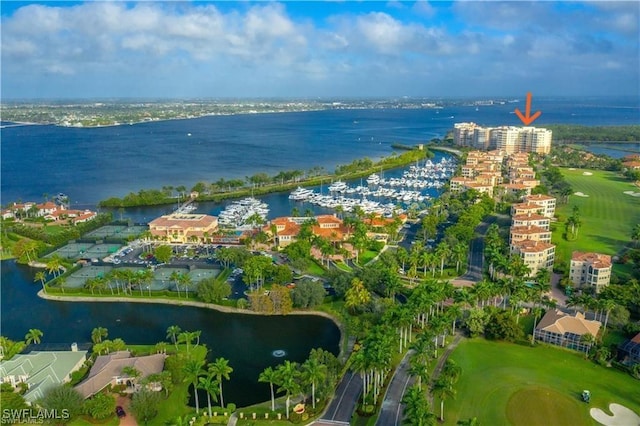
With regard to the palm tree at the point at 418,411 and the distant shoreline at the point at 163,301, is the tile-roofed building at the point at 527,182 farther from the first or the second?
the palm tree at the point at 418,411

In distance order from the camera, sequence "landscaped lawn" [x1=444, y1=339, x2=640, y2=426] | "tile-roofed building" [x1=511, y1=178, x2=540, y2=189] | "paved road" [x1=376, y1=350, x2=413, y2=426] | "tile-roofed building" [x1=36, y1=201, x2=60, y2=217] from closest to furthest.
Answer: "landscaped lawn" [x1=444, y1=339, x2=640, y2=426]
"paved road" [x1=376, y1=350, x2=413, y2=426]
"tile-roofed building" [x1=36, y1=201, x2=60, y2=217]
"tile-roofed building" [x1=511, y1=178, x2=540, y2=189]

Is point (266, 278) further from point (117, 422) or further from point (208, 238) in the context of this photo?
point (117, 422)

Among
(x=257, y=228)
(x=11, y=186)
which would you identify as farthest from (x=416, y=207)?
(x=11, y=186)

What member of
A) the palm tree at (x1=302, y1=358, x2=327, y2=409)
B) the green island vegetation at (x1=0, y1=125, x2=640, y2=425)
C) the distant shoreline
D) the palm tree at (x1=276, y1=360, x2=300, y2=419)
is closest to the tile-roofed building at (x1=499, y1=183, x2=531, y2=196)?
the green island vegetation at (x1=0, y1=125, x2=640, y2=425)

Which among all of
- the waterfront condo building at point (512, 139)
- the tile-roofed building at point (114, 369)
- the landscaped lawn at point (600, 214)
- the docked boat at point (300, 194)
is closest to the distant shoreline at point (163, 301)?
the tile-roofed building at point (114, 369)

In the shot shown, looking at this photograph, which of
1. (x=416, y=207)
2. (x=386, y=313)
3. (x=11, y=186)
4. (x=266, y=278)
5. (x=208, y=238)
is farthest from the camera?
(x=11, y=186)

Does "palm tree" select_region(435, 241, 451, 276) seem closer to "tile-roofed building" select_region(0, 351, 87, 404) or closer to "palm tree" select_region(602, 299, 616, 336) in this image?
"palm tree" select_region(602, 299, 616, 336)

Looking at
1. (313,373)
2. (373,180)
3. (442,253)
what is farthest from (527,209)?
(313,373)
